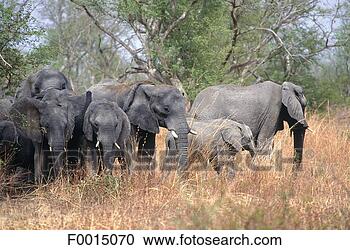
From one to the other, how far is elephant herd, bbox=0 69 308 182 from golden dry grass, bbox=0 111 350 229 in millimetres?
509

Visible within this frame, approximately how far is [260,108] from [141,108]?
2.42 metres

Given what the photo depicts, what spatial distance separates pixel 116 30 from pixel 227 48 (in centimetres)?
1334

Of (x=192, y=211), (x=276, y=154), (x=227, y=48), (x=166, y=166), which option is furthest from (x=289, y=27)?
(x=192, y=211)

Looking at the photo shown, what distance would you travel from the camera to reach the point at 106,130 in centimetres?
890

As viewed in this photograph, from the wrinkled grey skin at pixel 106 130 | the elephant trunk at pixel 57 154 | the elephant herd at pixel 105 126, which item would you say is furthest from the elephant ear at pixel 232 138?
the elephant trunk at pixel 57 154

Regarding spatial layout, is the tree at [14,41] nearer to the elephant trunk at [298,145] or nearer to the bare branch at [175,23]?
the elephant trunk at [298,145]

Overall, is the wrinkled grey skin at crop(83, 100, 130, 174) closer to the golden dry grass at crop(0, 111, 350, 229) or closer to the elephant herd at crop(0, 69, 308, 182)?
the elephant herd at crop(0, 69, 308, 182)

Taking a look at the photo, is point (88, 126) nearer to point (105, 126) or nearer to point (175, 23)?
point (105, 126)

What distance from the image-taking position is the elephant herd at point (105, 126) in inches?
355

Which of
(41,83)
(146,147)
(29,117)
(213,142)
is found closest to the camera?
(29,117)

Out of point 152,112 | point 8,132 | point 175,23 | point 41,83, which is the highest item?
point 175,23

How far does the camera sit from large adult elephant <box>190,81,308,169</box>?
11.4 m

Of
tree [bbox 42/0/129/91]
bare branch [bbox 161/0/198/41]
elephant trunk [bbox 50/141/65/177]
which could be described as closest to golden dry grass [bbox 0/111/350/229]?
elephant trunk [bbox 50/141/65/177]

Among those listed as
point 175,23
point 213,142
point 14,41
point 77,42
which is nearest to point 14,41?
point 14,41
